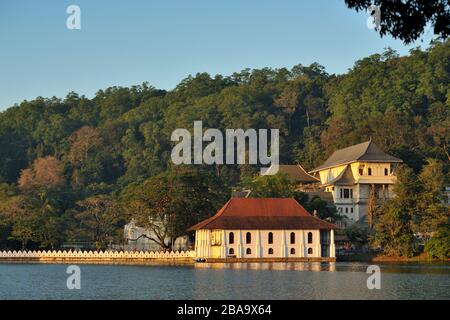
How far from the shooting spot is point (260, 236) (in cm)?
7319

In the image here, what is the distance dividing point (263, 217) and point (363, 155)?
22.5 meters

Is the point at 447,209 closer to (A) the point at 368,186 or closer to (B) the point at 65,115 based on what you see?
(A) the point at 368,186

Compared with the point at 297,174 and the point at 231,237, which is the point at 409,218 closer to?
the point at 231,237

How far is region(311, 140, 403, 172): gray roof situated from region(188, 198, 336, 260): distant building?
20561 mm

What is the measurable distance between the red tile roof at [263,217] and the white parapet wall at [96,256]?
243 centimetres

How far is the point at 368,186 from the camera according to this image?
92938 millimetres

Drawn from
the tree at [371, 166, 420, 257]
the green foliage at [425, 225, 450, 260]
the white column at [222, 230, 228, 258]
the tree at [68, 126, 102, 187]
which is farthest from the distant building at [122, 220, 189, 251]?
the tree at [68, 126, 102, 187]

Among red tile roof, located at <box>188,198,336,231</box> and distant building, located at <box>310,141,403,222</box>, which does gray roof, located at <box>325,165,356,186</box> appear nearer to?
distant building, located at <box>310,141,403,222</box>

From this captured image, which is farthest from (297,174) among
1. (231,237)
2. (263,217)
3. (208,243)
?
(208,243)

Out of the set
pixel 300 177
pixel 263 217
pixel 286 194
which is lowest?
pixel 263 217

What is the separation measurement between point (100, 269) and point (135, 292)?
21.6 m

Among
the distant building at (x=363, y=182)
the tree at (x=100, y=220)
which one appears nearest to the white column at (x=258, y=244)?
the tree at (x=100, y=220)

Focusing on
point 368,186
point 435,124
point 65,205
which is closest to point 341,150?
point 368,186

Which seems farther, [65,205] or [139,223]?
[65,205]
